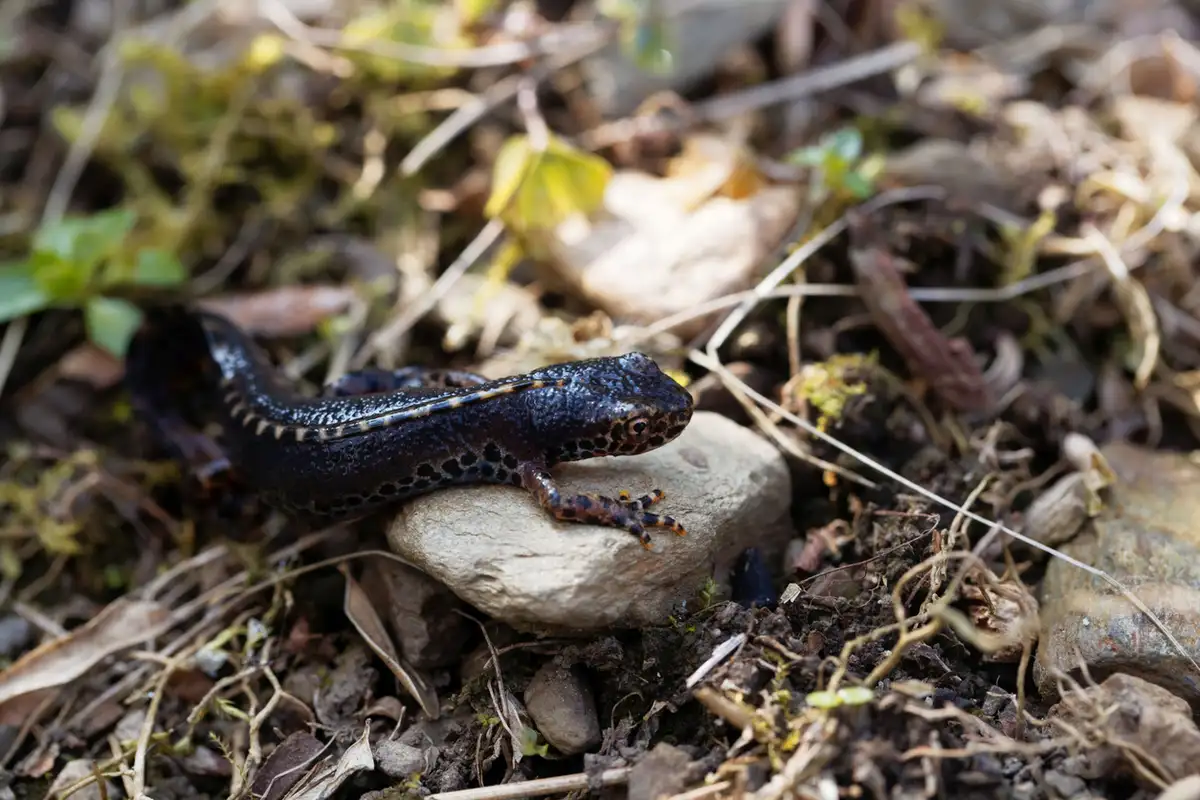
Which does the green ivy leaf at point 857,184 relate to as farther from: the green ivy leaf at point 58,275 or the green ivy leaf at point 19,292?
the green ivy leaf at point 19,292

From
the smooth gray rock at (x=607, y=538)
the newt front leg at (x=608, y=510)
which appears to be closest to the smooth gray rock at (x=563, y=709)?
the smooth gray rock at (x=607, y=538)

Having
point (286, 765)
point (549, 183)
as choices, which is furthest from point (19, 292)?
point (286, 765)

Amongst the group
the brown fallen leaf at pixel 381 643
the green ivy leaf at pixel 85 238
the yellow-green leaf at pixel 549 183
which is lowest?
the brown fallen leaf at pixel 381 643

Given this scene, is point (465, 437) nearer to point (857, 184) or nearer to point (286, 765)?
point (286, 765)

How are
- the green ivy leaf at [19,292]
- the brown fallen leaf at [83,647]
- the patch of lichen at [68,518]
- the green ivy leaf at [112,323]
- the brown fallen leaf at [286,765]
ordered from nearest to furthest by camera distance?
the brown fallen leaf at [286,765], the brown fallen leaf at [83,647], the patch of lichen at [68,518], the green ivy leaf at [112,323], the green ivy leaf at [19,292]

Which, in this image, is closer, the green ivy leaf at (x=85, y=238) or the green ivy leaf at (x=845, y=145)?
the green ivy leaf at (x=845, y=145)

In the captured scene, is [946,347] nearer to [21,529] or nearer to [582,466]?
[582,466]

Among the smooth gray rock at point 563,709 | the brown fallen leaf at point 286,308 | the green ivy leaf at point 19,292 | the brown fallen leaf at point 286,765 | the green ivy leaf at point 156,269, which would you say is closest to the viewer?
Result: the smooth gray rock at point 563,709

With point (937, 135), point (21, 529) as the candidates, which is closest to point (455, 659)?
point (21, 529)
